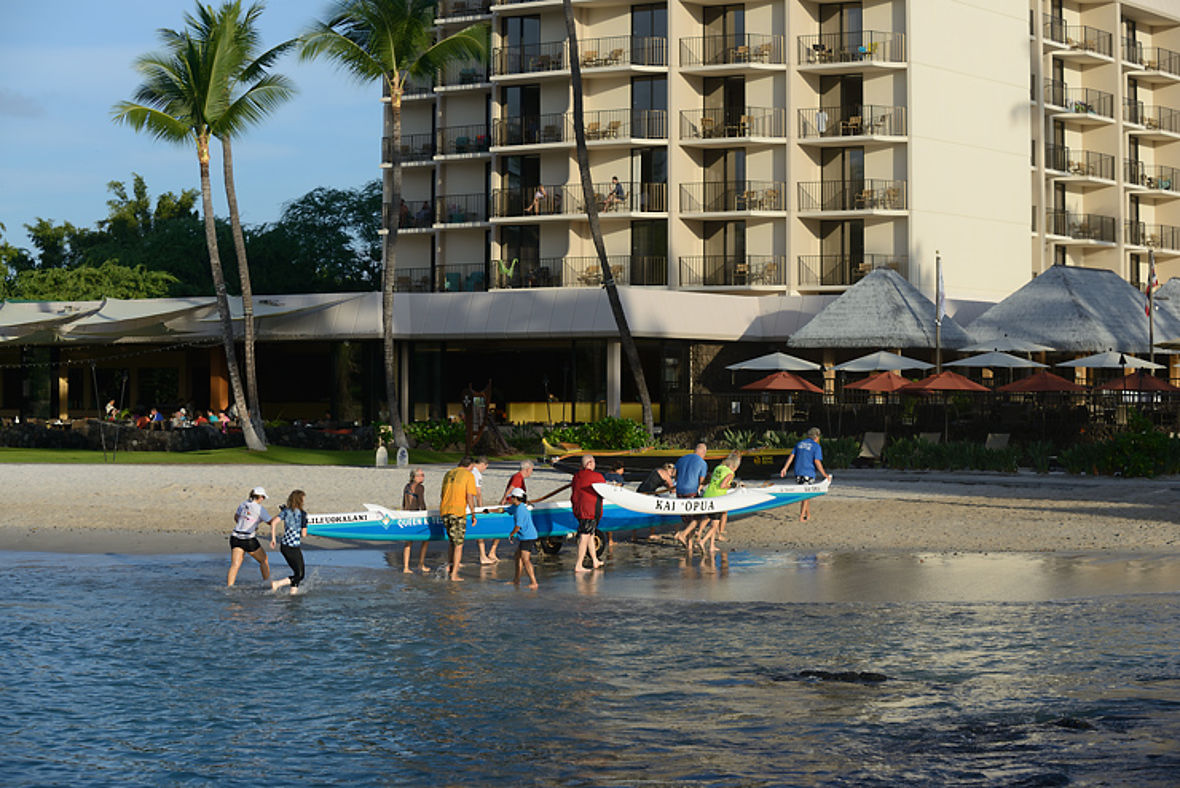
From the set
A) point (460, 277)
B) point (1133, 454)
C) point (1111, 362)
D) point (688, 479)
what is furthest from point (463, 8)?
point (688, 479)

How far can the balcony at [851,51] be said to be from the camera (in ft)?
186

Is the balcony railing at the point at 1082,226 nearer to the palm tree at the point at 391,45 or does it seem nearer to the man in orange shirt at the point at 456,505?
the palm tree at the point at 391,45

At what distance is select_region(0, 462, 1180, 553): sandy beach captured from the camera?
2216 cm

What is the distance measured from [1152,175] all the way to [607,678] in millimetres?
63847

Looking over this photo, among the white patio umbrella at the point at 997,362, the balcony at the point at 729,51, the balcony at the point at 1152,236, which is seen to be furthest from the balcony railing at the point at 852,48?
the white patio umbrella at the point at 997,362

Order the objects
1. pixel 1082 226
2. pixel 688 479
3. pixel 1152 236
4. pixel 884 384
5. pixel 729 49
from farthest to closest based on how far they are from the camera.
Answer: pixel 1152 236 → pixel 1082 226 → pixel 729 49 → pixel 884 384 → pixel 688 479

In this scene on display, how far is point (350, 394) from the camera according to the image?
52.2 m

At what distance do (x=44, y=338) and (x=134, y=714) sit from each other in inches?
1446

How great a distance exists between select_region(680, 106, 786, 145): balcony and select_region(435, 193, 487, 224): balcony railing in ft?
32.5

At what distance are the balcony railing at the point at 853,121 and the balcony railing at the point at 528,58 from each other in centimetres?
1052

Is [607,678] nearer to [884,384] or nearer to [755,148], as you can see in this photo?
[884,384]

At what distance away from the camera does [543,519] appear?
805 inches

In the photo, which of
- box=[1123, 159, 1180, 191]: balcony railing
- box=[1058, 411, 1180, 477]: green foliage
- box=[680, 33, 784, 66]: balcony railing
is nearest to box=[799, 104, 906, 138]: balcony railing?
box=[680, 33, 784, 66]: balcony railing

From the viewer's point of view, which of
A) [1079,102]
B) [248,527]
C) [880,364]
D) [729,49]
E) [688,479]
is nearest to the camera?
[248,527]
